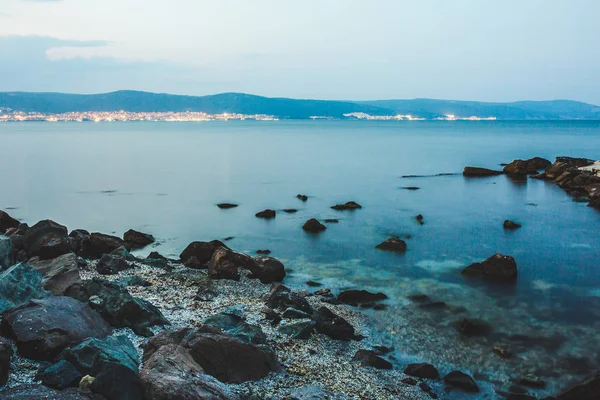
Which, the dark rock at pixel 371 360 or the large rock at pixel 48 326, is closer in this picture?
the large rock at pixel 48 326

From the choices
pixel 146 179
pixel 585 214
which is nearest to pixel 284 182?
pixel 146 179

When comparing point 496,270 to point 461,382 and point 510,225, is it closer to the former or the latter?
point 461,382

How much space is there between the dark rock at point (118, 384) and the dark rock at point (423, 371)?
6720 mm

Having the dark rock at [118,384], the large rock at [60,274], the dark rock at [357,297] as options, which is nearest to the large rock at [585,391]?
the dark rock at [357,297]

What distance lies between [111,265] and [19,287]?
6.60m

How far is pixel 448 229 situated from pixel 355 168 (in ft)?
116

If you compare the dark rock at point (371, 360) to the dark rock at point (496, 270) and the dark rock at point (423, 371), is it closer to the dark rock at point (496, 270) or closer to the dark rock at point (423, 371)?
the dark rock at point (423, 371)

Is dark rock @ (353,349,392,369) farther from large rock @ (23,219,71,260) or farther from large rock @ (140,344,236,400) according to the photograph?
large rock @ (23,219,71,260)

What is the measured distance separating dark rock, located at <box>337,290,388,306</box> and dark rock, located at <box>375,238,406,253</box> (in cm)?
660

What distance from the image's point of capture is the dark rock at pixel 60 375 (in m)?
7.95

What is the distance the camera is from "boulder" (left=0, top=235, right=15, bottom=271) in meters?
15.8

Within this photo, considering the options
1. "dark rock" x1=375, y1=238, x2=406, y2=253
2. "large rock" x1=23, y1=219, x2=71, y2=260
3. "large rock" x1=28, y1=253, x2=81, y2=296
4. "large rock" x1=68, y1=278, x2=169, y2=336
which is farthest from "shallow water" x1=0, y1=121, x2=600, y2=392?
"large rock" x1=28, y1=253, x2=81, y2=296

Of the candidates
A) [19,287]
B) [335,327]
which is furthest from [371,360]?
[19,287]

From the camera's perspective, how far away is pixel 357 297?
17016 millimetres
